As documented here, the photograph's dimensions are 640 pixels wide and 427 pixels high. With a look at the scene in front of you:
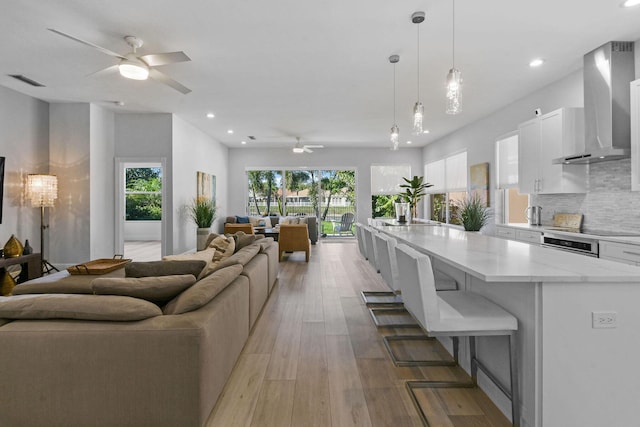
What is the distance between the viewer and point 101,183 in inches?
243

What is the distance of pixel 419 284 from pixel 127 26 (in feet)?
11.4

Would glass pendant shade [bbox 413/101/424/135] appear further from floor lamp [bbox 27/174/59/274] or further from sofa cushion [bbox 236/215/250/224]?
sofa cushion [bbox 236/215/250/224]

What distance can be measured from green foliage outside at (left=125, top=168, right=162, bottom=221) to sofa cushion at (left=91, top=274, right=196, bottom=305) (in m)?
9.17

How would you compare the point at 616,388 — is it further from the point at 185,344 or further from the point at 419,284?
the point at 185,344

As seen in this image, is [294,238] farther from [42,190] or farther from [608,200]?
[608,200]

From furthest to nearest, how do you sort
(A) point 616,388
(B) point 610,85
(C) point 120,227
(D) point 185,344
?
1. (C) point 120,227
2. (B) point 610,85
3. (D) point 185,344
4. (A) point 616,388

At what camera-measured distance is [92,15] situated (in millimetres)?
3035

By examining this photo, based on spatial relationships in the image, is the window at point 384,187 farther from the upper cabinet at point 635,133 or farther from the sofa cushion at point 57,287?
the sofa cushion at point 57,287

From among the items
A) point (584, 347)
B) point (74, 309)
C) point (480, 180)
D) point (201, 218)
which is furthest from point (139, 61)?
point (480, 180)

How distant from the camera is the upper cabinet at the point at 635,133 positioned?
10.5 ft

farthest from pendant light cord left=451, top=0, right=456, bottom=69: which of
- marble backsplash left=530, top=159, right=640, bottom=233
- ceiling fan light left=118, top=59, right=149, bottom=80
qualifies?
ceiling fan light left=118, top=59, right=149, bottom=80

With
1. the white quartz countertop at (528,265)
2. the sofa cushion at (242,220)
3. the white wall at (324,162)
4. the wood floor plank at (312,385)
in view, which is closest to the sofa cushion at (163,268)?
the wood floor plank at (312,385)

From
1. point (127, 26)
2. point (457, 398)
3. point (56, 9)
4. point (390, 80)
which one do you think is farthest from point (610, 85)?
point (56, 9)

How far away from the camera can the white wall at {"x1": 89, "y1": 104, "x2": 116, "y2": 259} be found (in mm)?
→ 5934
